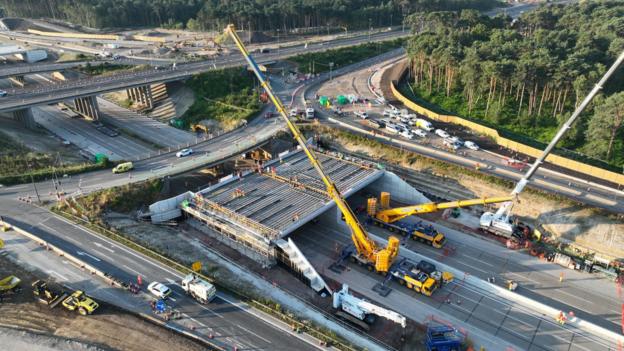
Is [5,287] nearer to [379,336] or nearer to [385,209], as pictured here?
→ [379,336]

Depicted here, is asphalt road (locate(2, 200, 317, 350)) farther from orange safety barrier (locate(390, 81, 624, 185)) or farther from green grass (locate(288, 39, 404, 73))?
green grass (locate(288, 39, 404, 73))

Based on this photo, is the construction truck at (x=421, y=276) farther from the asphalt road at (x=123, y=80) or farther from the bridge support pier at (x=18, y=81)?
the bridge support pier at (x=18, y=81)

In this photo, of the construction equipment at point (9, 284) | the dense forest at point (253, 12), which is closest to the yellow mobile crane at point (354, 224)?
the construction equipment at point (9, 284)

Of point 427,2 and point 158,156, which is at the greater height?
point 427,2

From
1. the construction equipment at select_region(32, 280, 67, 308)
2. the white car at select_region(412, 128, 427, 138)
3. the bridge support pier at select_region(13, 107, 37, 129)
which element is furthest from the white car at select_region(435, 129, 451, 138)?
the bridge support pier at select_region(13, 107, 37, 129)

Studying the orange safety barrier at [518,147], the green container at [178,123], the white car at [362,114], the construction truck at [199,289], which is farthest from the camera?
the green container at [178,123]

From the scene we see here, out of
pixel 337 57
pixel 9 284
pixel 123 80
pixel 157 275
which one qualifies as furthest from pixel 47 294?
pixel 337 57

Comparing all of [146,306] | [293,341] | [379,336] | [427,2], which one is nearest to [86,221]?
[146,306]
